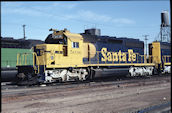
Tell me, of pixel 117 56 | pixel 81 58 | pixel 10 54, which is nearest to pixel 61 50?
pixel 81 58

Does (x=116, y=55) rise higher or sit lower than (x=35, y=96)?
higher

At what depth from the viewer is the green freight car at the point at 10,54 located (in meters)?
18.3

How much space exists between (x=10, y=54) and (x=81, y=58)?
6.77m

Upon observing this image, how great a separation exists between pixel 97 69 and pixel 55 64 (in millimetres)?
3759

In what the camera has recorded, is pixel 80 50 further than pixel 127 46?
No

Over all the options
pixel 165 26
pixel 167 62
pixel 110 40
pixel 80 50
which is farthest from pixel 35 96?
pixel 165 26

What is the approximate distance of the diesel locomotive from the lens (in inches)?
615

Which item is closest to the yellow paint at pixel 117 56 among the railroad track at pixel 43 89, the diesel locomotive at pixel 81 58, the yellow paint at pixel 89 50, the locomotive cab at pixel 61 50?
the diesel locomotive at pixel 81 58

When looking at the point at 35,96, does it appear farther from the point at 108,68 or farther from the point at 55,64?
the point at 108,68

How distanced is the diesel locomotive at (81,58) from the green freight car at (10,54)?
1.13 m

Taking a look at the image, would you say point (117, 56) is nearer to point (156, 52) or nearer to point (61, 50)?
point (61, 50)

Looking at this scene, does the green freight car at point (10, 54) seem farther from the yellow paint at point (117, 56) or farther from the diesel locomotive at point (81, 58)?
the yellow paint at point (117, 56)

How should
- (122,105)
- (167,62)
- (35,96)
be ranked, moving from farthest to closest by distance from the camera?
(167,62) < (35,96) < (122,105)

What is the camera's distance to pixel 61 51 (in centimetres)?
1641
